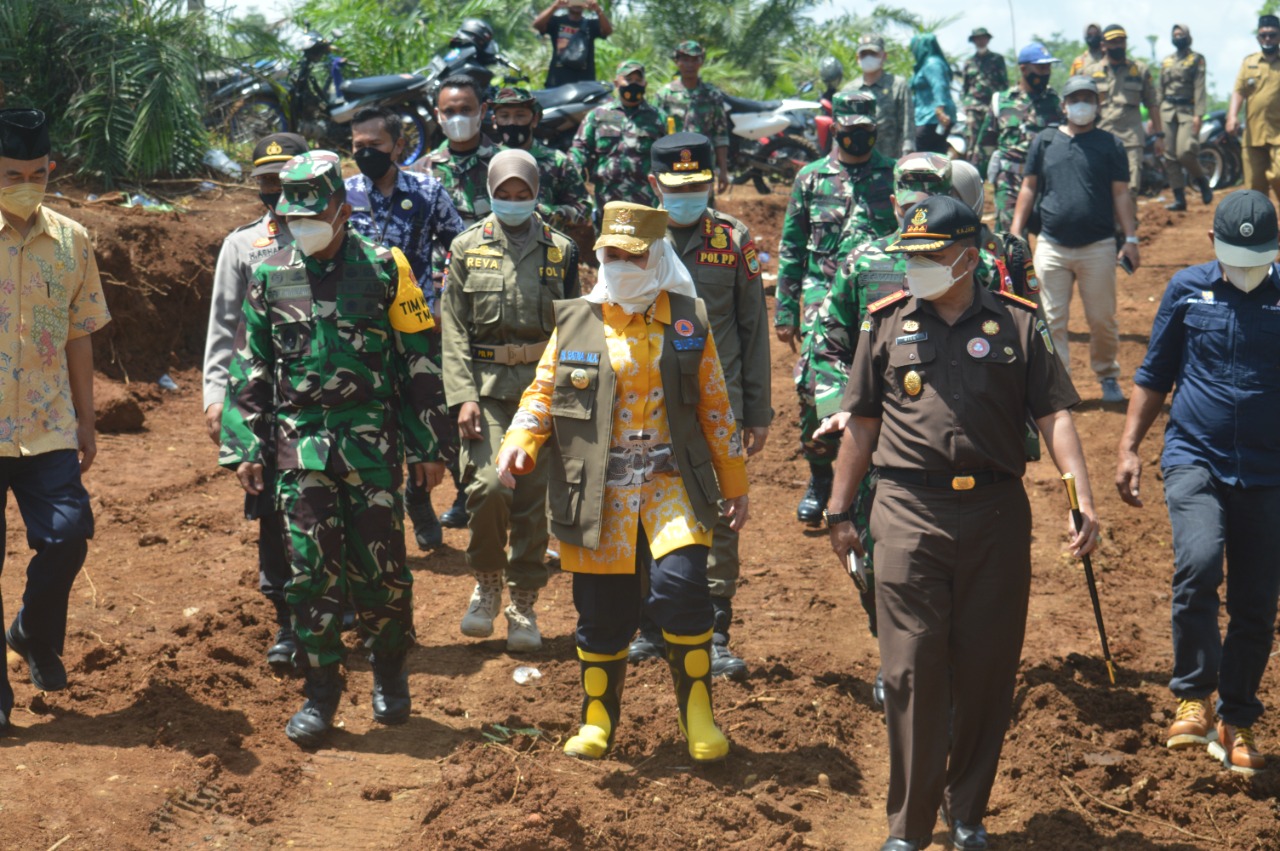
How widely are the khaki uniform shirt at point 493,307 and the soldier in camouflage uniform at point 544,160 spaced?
179 centimetres

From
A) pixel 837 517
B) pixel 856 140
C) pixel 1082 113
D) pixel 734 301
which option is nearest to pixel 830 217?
pixel 856 140

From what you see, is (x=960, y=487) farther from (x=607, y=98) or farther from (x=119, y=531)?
(x=607, y=98)

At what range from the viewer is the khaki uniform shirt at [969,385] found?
189 inches

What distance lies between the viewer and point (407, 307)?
19.5 feet

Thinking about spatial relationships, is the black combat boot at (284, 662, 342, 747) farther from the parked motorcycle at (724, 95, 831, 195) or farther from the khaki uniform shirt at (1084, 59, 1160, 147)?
the khaki uniform shirt at (1084, 59, 1160, 147)

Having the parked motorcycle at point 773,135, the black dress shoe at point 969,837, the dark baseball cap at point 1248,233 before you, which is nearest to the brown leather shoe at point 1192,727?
the black dress shoe at point 969,837

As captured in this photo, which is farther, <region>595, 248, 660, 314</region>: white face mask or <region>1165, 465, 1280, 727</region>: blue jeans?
<region>1165, 465, 1280, 727</region>: blue jeans

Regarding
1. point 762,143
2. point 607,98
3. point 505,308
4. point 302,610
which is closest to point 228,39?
point 607,98

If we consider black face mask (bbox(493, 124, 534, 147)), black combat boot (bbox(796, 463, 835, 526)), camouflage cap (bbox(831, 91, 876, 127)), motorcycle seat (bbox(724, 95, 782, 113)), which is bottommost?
black combat boot (bbox(796, 463, 835, 526))

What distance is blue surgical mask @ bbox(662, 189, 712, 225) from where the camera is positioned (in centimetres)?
670

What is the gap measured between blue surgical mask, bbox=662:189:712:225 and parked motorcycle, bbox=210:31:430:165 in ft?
28.1

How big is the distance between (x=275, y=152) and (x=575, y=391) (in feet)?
7.99

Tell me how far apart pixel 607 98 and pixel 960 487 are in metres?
10.9

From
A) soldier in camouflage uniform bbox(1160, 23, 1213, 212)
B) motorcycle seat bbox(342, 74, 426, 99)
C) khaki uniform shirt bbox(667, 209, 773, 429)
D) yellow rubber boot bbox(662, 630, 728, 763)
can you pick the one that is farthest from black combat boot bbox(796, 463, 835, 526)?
soldier in camouflage uniform bbox(1160, 23, 1213, 212)
